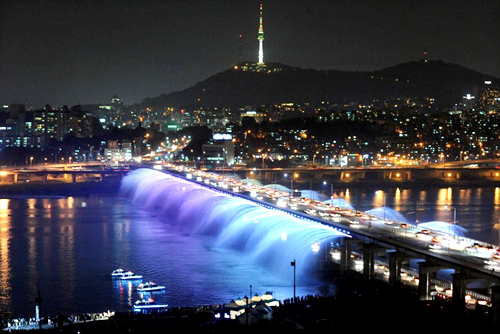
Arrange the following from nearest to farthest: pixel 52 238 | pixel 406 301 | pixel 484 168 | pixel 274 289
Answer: pixel 406 301
pixel 274 289
pixel 52 238
pixel 484 168

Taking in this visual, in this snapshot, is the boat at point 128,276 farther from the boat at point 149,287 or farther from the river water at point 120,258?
the boat at point 149,287

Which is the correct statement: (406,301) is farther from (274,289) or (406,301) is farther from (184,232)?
(184,232)

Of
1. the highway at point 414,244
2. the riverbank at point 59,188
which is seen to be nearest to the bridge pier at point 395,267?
the highway at point 414,244

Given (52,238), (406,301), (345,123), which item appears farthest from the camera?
(345,123)

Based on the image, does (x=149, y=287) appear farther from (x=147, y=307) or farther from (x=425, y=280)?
(x=425, y=280)

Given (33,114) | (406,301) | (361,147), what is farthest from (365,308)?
→ (33,114)

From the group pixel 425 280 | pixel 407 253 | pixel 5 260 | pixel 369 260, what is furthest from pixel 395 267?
pixel 5 260
